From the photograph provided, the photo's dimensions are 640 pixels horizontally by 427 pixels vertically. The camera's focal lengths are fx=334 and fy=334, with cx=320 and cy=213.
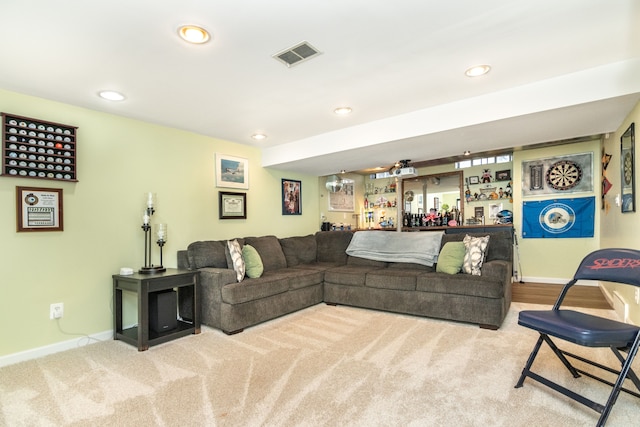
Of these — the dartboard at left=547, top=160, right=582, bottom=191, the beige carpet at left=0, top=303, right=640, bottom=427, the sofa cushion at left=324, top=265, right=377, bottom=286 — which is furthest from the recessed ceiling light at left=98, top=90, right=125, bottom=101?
the dartboard at left=547, top=160, right=582, bottom=191

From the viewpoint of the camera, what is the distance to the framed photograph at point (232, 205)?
419 centimetres

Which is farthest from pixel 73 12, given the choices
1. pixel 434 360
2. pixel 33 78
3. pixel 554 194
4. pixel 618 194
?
pixel 554 194

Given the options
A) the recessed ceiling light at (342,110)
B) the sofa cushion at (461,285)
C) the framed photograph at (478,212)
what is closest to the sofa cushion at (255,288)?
the sofa cushion at (461,285)

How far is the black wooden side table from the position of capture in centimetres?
277

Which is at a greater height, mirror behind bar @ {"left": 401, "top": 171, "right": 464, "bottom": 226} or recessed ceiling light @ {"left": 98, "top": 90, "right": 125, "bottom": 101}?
recessed ceiling light @ {"left": 98, "top": 90, "right": 125, "bottom": 101}

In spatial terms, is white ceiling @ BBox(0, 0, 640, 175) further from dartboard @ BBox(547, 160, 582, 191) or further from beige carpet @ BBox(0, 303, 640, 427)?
dartboard @ BBox(547, 160, 582, 191)

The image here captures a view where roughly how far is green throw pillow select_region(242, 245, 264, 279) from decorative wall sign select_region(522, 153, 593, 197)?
4.56m

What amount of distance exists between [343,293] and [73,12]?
342 cm

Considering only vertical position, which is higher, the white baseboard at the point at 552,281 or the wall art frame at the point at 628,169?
the wall art frame at the point at 628,169

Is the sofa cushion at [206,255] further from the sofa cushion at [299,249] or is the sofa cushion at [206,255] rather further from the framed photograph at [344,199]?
the framed photograph at [344,199]

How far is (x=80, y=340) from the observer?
9.65ft

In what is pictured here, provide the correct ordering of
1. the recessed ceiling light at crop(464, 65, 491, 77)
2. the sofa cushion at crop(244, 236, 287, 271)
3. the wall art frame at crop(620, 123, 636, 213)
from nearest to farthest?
1. the recessed ceiling light at crop(464, 65, 491, 77)
2. the wall art frame at crop(620, 123, 636, 213)
3. the sofa cushion at crop(244, 236, 287, 271)

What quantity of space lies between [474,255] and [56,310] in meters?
3.92

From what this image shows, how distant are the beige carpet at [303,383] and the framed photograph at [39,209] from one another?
1064 mm
